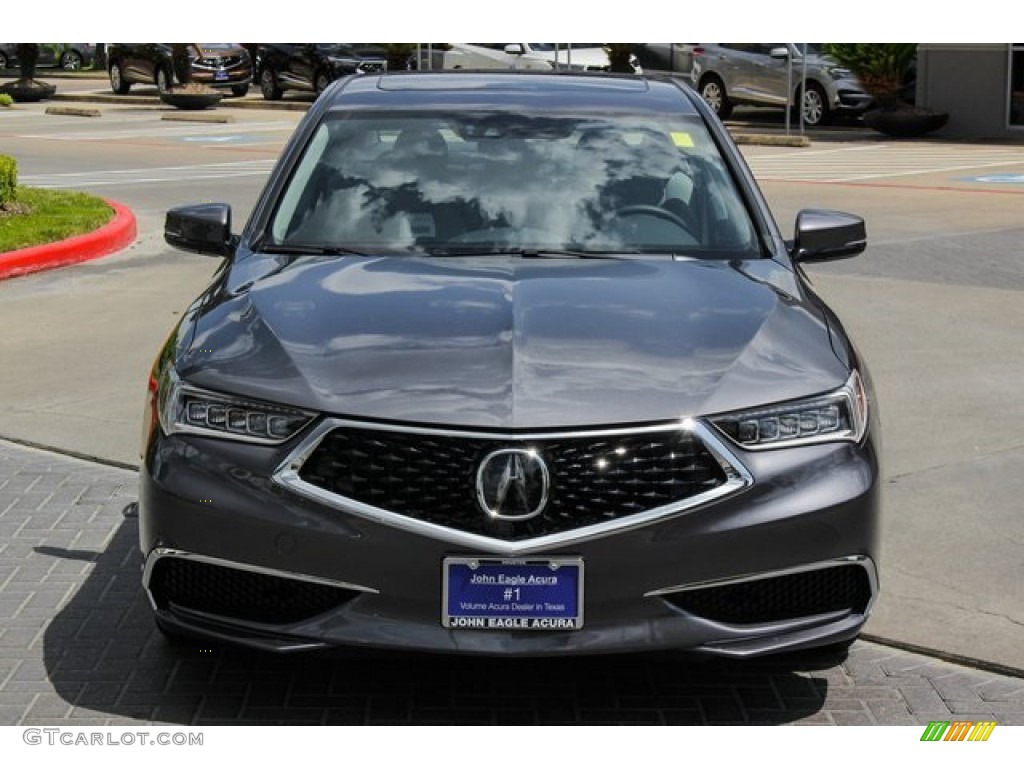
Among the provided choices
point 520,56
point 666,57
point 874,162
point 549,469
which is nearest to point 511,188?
point 549,469

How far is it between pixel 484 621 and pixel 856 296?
8118 mm

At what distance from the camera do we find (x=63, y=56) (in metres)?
55.8

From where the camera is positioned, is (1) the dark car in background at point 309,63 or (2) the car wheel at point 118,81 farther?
(2) the car wheel at point 118,81

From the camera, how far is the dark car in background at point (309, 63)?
3569 cm

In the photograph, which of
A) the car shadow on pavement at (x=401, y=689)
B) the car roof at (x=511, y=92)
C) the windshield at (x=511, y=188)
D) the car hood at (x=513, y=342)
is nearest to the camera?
the car hood at (x=513, y=342)

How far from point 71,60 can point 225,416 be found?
176 ft

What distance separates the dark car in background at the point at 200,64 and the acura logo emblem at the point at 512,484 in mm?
33989

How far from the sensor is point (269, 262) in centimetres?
555

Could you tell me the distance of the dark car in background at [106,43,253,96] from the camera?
37906 mm

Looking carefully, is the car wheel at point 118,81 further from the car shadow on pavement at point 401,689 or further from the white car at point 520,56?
the car shadow on pavement at point 401,689

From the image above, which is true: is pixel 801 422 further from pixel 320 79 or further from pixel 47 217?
pixel 320 79

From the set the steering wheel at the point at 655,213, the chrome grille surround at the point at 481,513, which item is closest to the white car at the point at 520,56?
the steering wheel at the point at 655,213

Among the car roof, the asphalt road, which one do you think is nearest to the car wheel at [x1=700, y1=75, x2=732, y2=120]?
the asphalt road

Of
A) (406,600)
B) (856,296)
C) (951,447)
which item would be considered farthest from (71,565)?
(856,296)
